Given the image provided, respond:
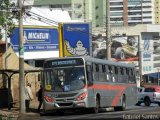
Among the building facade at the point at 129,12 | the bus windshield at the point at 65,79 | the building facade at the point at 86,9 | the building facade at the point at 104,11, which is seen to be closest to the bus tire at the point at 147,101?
the bus windshield at the point at 65,79

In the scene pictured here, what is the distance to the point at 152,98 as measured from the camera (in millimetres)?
49688

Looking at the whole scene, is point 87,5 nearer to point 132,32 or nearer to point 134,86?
point 132,32

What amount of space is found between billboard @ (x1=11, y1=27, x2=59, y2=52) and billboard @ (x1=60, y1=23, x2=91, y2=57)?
5.48 feet

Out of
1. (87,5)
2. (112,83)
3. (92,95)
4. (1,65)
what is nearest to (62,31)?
(1,65)

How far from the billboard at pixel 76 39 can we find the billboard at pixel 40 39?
167 cm

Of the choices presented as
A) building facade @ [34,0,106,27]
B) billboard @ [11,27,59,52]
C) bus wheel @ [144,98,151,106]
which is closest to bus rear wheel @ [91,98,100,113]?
bus wheel @ [144,98,151,106]

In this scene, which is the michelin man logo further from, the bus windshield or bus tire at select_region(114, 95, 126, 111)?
the bus windshield

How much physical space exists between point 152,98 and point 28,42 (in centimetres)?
1212

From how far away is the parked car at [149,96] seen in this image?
1941 inches

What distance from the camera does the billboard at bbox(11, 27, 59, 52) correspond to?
1993 inches

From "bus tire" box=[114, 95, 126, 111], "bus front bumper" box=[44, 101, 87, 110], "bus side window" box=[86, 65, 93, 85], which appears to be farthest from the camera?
"bus tire" box=[114, 95, 126, 111]

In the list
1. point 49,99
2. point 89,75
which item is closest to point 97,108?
point 89,75

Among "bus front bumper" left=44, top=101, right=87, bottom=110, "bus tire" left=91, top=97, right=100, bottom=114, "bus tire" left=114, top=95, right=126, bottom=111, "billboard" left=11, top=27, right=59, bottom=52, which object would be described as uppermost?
"billboard" left=11, top=27, right=59, bottom=52

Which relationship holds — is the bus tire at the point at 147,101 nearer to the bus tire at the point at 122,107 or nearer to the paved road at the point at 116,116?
the bus tire at the point at 122,107
